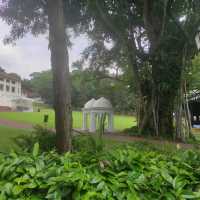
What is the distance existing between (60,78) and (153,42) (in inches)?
454

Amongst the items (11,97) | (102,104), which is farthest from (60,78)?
(11,97)

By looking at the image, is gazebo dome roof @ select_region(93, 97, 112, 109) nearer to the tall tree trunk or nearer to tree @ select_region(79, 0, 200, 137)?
tree @ select_region(79, 0, 200, 137)

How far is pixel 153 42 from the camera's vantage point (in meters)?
15.3

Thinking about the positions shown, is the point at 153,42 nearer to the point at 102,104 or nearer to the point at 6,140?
the point at 102,104

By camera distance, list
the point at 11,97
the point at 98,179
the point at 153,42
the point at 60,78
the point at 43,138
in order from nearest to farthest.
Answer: the point at 98,179 → the point at 60,78 → the point at 43,138 → the point at 153,42 → the point at 11,97

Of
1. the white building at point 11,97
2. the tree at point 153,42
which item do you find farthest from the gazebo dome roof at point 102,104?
the white building at point 11,97

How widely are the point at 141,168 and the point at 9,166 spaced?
3.25 feet

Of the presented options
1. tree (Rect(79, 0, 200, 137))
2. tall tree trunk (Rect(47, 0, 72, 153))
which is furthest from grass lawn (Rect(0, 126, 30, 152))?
tree (Rect(79, 0, 200, 137))

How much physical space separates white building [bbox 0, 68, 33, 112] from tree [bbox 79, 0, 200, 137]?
99.3 ft

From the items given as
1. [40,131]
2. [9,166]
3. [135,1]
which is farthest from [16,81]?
[9,166]

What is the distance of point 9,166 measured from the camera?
2125mm

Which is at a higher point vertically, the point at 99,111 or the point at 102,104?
the point at 102,104

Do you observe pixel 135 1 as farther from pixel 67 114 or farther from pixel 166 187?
pixel 166 187

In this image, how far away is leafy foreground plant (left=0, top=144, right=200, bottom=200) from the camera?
1.84 meters
